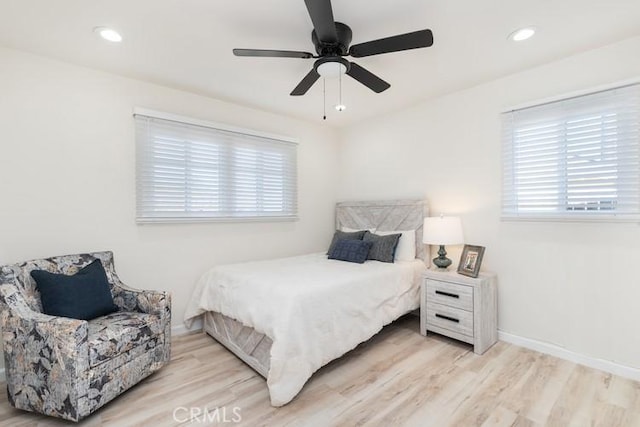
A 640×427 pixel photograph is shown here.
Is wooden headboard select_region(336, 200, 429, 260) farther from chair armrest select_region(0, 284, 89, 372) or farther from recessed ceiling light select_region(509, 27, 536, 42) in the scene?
chair armrest select_region(0, 284, 89, 372)

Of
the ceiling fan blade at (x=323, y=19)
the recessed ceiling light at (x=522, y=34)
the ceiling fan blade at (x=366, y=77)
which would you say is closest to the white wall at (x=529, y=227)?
the recessed ceiling light at (x=522, y=34)

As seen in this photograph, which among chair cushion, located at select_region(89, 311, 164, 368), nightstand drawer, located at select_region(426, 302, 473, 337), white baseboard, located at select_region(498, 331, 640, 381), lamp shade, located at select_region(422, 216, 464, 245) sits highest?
lamp shade, located at select_region(422, 216, 464, 245)

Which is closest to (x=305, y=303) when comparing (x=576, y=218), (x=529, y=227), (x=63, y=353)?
(x=63, y=353)

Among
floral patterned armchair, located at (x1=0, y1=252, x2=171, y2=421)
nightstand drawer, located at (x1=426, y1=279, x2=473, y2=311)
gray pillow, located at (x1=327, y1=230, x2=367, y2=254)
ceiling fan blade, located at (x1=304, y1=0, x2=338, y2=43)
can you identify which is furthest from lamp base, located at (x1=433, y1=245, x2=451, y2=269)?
floral patterned armchair, located at (x1=0, y1=252, x2=171, y2=421)

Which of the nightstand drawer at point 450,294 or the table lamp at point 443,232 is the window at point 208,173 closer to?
the table lamp at point 443,232

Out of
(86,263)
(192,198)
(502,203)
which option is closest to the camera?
(86,263)

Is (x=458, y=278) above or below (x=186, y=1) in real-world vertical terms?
below

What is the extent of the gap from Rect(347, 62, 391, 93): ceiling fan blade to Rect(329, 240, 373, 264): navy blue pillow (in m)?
1.69

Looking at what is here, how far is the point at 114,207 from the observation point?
9.25 feet

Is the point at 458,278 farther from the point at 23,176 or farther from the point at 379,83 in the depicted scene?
the point at 23,176

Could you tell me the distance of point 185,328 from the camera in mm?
3195

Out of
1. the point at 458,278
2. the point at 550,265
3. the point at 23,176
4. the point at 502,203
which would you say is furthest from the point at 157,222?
the point at 550,265

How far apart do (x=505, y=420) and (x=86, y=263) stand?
3.25 metres

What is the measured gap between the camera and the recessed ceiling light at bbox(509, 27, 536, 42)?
2.16m
